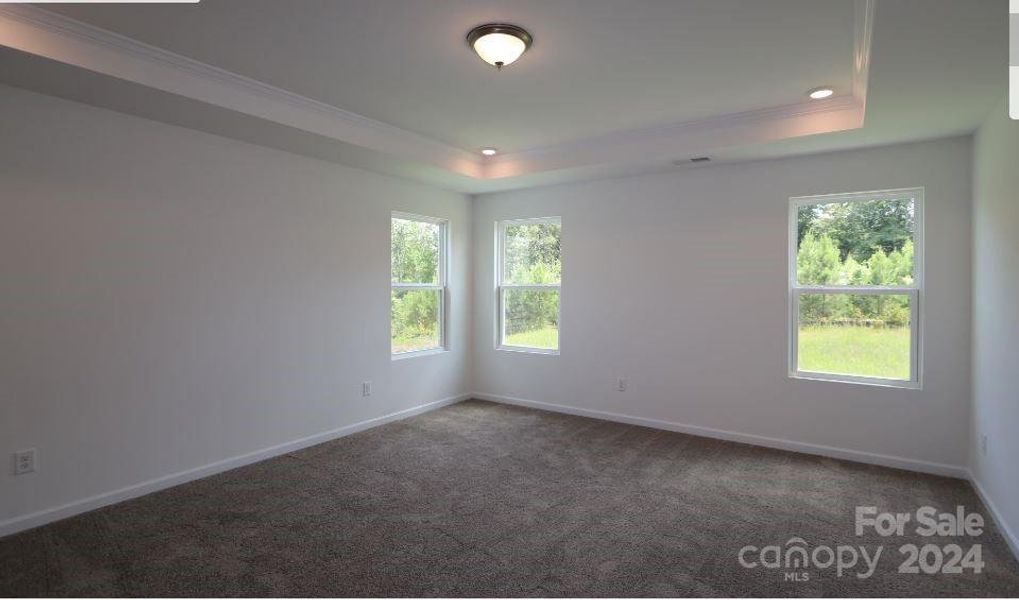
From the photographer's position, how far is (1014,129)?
8.72 feet

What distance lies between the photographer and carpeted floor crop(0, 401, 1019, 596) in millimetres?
2342

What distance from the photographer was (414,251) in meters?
5.42

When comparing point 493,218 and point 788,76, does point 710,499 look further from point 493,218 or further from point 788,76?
point 493,218

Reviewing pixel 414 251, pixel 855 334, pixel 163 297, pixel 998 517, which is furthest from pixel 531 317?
pixel 998 517

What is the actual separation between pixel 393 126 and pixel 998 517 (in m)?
4.51

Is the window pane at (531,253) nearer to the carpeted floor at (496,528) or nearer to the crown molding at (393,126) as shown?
the crown molding at (393,126)

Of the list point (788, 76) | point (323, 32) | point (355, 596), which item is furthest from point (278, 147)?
point (788, 76)

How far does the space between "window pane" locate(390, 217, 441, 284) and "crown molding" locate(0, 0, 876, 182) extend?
2.71ft

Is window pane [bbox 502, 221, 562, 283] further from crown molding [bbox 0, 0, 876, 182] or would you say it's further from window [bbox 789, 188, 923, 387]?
window [bbox 789, 188, 923, 387]

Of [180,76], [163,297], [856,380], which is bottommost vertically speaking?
[856,380]

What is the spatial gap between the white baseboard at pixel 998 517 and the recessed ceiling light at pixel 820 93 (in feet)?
8.41

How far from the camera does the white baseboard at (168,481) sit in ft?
9.35

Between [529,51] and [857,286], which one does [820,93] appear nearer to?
[857,286]

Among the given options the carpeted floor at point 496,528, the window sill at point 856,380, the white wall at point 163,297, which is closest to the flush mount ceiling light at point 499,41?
the white wall at point 163,297
